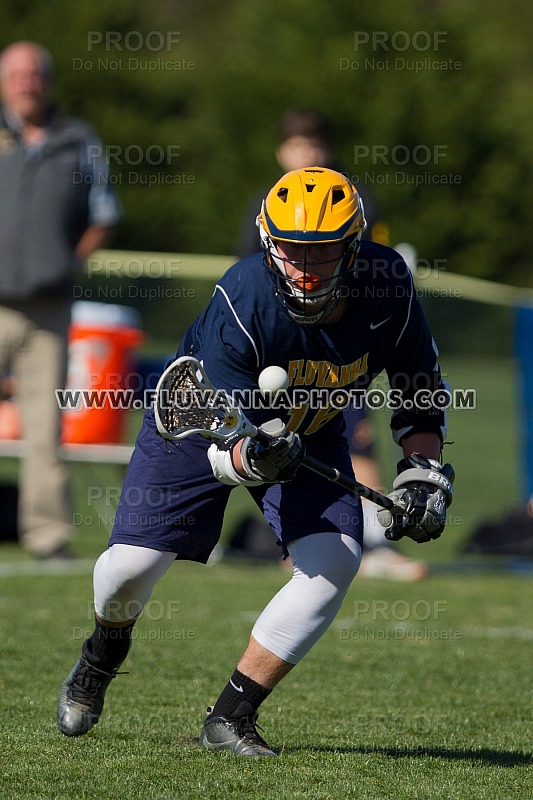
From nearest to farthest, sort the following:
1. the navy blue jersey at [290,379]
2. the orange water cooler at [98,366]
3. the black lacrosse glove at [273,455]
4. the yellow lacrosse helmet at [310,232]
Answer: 1. the black lacrosse glove at [273,455]
2. the yellow lacrosse helmet at [310,232]
3. the navy blue jersey at [290,379]
4. the orange water cooler at [98,366]

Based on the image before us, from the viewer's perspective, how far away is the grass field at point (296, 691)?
354cm

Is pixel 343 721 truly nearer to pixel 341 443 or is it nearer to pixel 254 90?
pixel 341 443

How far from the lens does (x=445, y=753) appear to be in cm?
398

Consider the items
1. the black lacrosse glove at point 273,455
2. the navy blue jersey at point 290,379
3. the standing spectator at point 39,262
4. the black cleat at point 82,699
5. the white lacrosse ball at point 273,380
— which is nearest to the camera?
the white lacrosse ball at point 273,380

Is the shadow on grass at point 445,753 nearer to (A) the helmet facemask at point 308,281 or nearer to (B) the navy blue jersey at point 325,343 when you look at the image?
(B) the navy blue jersey at point 325,343

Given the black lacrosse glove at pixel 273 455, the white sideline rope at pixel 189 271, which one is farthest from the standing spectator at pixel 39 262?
the black lacrosse glove at pixel 273 455

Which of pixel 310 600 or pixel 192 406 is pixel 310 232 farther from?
pixel 310 600

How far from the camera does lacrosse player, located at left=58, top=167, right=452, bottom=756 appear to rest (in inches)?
147

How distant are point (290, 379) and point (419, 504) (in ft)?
1.78

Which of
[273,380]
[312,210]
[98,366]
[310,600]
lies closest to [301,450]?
[273,380]

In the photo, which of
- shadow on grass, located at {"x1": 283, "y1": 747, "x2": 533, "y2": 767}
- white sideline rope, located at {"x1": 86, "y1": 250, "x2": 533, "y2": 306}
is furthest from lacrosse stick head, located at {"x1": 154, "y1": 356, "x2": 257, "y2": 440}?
white sideline rope, located at {"x1": 86, "y1": 250, "x2": 533, "y2": 306}

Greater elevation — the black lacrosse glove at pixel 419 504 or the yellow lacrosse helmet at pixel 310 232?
the yellow lacrosse helmet at pixel 310 232

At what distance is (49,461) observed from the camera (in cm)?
756

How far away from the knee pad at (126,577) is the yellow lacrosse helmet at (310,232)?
0.88 metres
